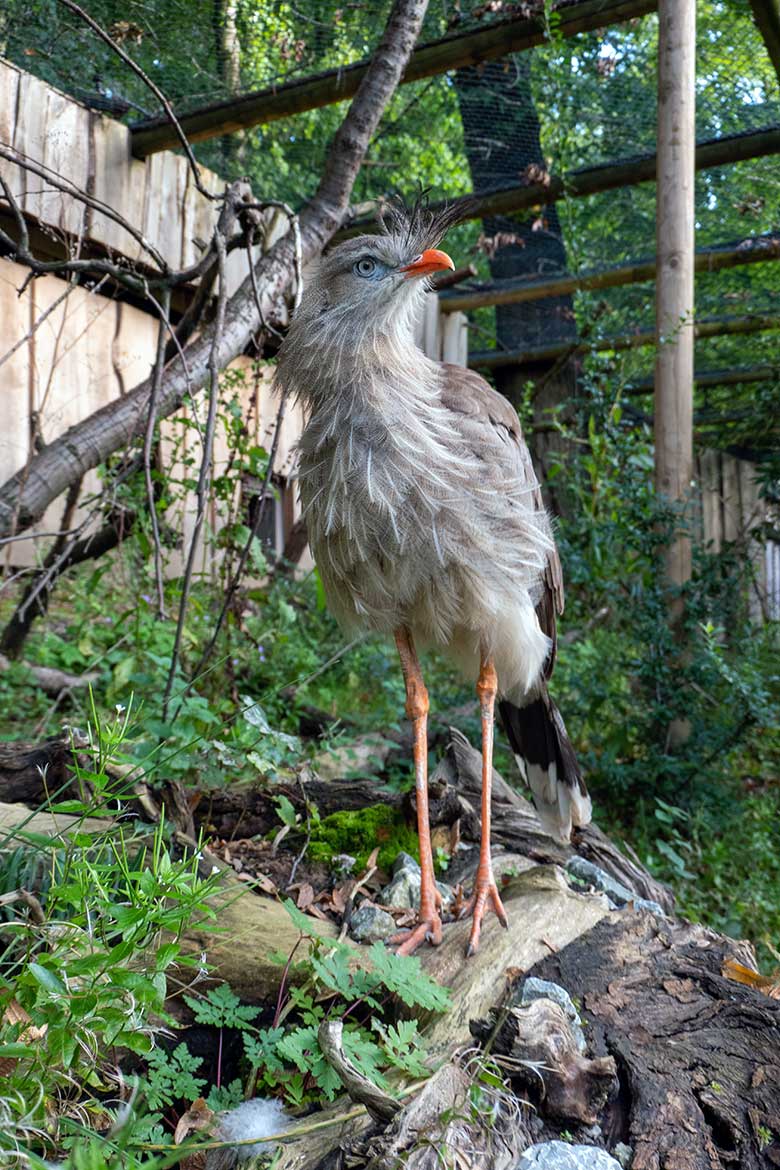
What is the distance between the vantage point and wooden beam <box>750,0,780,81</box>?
379 centimetres

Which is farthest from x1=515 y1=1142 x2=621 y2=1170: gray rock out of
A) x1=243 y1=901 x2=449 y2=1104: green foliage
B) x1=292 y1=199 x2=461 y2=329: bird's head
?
x1=292 y1=199 x2=461 y2=329: bird's head

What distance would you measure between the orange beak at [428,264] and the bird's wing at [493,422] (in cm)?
36

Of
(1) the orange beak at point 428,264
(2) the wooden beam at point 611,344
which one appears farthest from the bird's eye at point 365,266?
(2) the wooden beam at point 611,344

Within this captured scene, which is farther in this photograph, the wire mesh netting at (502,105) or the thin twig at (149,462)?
the wire mesh netting at (502,105)

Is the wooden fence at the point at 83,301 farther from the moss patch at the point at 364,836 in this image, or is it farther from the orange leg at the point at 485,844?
the moss patch at the point at 364,836

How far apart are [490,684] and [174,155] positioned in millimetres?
3700

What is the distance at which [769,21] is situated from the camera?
12.6 feet

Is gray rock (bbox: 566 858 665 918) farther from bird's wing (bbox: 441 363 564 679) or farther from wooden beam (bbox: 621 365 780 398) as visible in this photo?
wooden beam (bbox: 621 365 780 398)

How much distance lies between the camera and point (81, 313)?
16.0 feet

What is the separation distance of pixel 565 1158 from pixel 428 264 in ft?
6.91

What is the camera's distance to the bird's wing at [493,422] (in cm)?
261

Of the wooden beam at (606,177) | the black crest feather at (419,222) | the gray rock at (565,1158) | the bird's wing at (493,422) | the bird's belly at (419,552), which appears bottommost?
the gray rock at (565,1158)

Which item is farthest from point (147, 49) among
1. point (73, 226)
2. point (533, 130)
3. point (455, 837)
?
point (455, 837)

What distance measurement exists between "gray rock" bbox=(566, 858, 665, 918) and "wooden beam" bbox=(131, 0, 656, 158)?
3.40 metres
